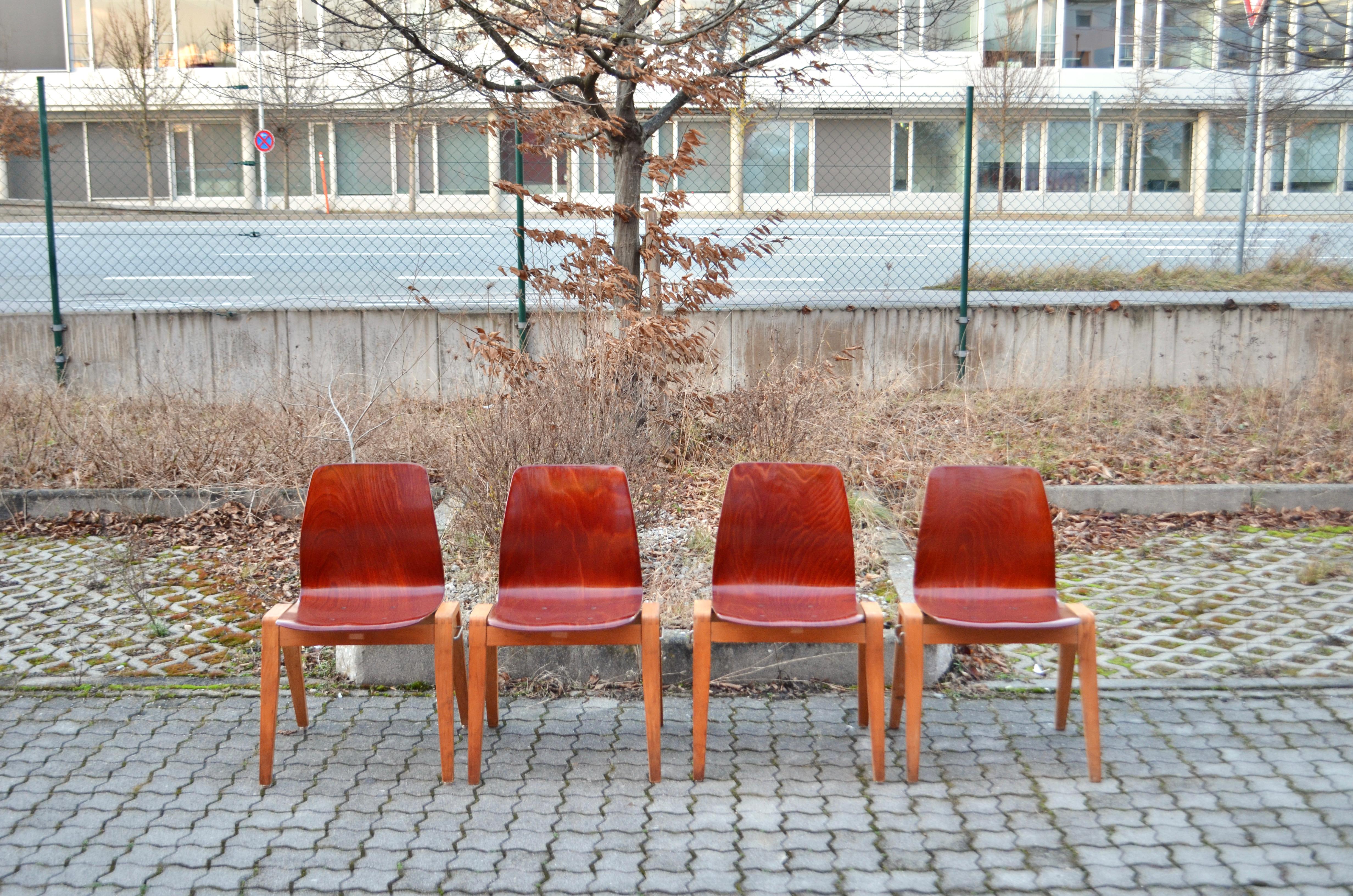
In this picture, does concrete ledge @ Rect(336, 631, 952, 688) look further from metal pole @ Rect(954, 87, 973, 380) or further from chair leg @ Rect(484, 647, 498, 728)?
metal pole @ Rect(954, 87, 973, 380)

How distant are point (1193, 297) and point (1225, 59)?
7.28 feet

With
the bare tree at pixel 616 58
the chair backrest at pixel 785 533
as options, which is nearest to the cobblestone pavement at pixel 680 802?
the chair backrest at pixel 785 533

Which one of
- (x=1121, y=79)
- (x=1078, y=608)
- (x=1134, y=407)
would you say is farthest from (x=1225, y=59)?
(x=1121, y=79)

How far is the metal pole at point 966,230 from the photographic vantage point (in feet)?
29.1

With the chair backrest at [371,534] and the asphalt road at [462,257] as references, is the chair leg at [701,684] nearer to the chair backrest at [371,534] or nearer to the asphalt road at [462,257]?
the chair backrest at [371,534]

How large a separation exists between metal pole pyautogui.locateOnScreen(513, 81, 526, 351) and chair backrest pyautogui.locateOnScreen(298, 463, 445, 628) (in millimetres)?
4282

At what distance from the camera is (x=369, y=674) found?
4.38 meters

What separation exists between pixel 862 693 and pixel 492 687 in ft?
4.27

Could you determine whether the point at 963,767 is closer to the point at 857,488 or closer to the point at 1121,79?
the point at 857,488

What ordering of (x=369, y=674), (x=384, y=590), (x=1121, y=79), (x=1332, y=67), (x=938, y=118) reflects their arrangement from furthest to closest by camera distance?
(x=1121, y=79)
(x=938, y=118)
(x=1332, y=67)
(x=369, y=674)
(x=384, y=590)

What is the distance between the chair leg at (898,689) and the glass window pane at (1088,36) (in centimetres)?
2775

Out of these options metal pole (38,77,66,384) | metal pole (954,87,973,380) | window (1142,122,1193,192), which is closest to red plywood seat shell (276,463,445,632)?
metal pole (38,77,66,384)

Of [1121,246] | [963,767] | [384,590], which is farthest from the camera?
[1121,246]

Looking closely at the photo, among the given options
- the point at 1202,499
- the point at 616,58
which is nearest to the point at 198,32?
the point at 616,58
